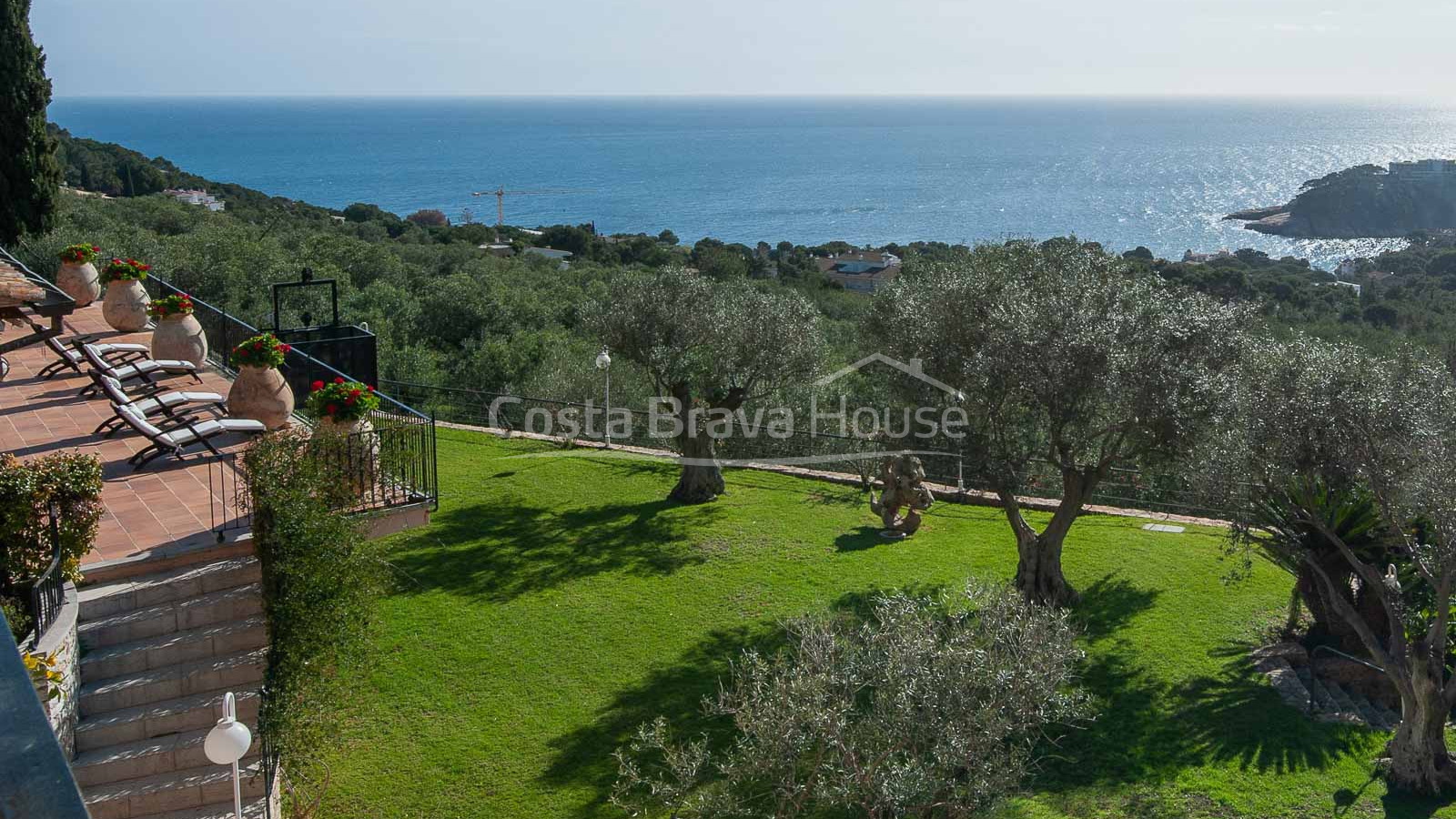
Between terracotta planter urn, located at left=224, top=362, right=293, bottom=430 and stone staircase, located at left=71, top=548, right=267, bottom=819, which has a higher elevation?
terracotta planter urn, located at left=224, top=362, right=293, bottom=430

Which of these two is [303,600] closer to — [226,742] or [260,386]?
[226,742]

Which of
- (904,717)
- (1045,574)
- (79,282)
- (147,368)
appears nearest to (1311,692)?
(1045,574)

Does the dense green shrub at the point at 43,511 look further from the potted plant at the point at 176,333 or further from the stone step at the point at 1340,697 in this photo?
the stone step at the point at 1340,697

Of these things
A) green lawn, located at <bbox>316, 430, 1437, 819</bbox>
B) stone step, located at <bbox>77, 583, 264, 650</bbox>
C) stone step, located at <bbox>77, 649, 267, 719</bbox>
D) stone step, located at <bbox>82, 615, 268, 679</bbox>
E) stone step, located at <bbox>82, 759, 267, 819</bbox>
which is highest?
stone step, located at <bbox>77, 583, 264, 650</bbox>

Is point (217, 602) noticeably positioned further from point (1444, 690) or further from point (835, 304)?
point (835, 304)

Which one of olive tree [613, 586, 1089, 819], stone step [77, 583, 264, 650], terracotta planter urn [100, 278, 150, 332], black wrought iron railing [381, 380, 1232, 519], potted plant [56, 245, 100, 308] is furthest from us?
potted plant [56, 245, 100, 308]

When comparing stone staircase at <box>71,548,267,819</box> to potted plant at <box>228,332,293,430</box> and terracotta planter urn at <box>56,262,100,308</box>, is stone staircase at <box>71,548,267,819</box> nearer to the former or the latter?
potted plant at <box>228,332,293,430</box>

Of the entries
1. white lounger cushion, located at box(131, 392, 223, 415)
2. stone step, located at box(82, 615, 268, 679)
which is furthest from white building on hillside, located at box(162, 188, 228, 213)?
stone step, located at box(82, 615, 268, 679)
